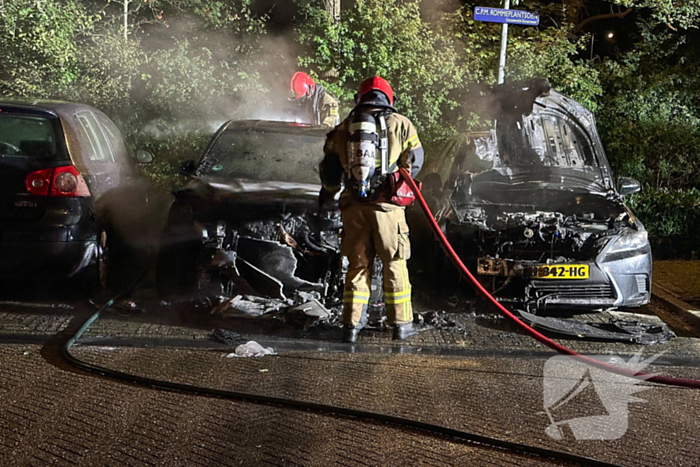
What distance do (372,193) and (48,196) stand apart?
2.73m

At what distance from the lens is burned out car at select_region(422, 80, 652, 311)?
620cm

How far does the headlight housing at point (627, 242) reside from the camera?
622cm

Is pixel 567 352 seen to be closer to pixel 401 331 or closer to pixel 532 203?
pixel 401 331

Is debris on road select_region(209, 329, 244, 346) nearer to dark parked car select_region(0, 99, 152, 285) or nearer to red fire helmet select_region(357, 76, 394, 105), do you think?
dark parked car select_region(0, 99, 152, 285)

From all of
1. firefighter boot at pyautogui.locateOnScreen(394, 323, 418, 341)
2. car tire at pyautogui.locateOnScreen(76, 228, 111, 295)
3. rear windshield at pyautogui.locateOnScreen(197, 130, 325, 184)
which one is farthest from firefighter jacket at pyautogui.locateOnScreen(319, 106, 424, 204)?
car tire at pyautogui.locateOnScreen(76, 228, 111, 295)

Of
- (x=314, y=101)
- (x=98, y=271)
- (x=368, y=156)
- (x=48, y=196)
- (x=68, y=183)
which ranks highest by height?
(x=314, y=101)

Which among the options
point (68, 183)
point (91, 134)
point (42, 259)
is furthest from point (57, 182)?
point (91, 134)

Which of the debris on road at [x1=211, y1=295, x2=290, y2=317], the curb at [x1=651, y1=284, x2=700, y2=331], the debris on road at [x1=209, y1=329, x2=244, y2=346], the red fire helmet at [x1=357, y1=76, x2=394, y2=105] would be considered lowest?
the curb at [x1=651, y1=284, x2=700, y2=331]

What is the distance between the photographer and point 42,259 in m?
6.05

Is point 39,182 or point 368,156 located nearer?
point 368,156

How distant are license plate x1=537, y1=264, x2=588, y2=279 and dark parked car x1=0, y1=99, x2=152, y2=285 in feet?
12.7

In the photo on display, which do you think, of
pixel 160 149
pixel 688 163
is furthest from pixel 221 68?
pixel 688 163

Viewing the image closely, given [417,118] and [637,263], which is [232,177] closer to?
[637,263]

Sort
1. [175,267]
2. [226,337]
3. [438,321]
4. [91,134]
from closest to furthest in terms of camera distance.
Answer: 1. [226,337]
2. [438,321]
3. [175,267]
4. [91,134]
